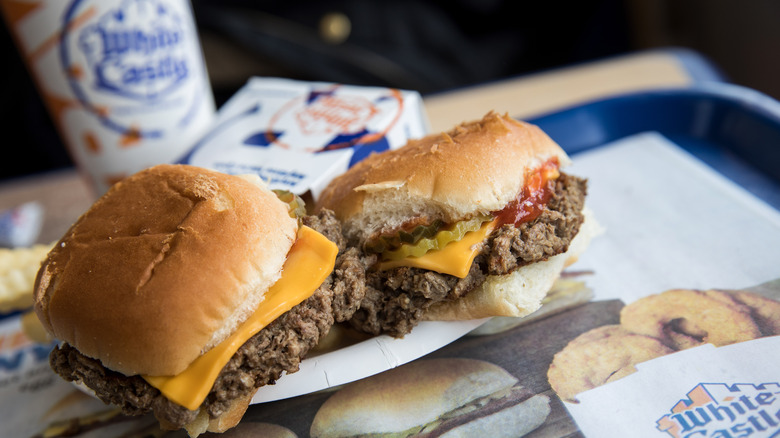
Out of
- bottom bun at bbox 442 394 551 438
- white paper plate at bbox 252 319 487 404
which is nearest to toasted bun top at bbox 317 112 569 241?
white paper plate at bbox 252 319 487 404

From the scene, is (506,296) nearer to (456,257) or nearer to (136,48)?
(456,257)

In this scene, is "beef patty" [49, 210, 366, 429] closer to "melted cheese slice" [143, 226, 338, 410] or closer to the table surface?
"melted cheese slice" [143, 226, 338, 410]

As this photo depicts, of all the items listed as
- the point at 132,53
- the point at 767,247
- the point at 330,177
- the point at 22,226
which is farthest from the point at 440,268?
the point at 22,226

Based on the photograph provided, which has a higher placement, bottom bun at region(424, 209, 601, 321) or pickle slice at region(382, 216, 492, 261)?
pickle slice at region(382, 216, 492, 261)

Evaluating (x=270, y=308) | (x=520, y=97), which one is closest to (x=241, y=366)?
(x=270, y=308)

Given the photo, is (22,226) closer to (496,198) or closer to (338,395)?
(338,395)

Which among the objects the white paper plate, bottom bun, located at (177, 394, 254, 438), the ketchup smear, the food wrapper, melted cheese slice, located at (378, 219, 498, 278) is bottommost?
the food wrapper
